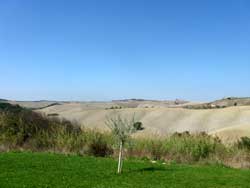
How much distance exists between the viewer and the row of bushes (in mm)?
22328

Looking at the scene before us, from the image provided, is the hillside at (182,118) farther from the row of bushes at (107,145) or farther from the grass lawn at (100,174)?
the grass lawn at (100,174)

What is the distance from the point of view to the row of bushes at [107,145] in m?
22.3

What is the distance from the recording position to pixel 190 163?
21.1m

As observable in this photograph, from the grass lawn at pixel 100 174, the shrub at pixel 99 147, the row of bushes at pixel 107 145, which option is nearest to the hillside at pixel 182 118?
the row of bushes at pixel 107 145

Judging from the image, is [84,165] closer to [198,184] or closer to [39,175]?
[39,175]

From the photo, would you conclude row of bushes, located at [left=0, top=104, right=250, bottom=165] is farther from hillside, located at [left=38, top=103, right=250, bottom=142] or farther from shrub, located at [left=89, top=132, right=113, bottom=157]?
hillside, located at [left=38, top=103, right=250, bottom=142]

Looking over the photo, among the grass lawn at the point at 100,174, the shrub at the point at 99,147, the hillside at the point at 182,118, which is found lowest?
the grass lawn at the point at 100,174

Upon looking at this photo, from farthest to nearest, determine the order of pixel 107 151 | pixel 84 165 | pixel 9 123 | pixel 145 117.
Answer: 1. pixel 145 117
2. pixel 9 123
3. pixel 107 151
4. pixel 84 165

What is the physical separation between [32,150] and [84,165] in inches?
283

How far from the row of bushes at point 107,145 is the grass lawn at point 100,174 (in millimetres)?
3354

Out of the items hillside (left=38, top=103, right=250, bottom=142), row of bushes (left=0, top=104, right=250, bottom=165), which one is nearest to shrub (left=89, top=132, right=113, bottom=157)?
row of bushes (left=0, top=104, right=250, bottom=165)

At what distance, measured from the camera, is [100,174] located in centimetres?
1521

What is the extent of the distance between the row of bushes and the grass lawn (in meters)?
3.35

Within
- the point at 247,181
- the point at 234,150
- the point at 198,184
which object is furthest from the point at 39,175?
the point at 234,150
